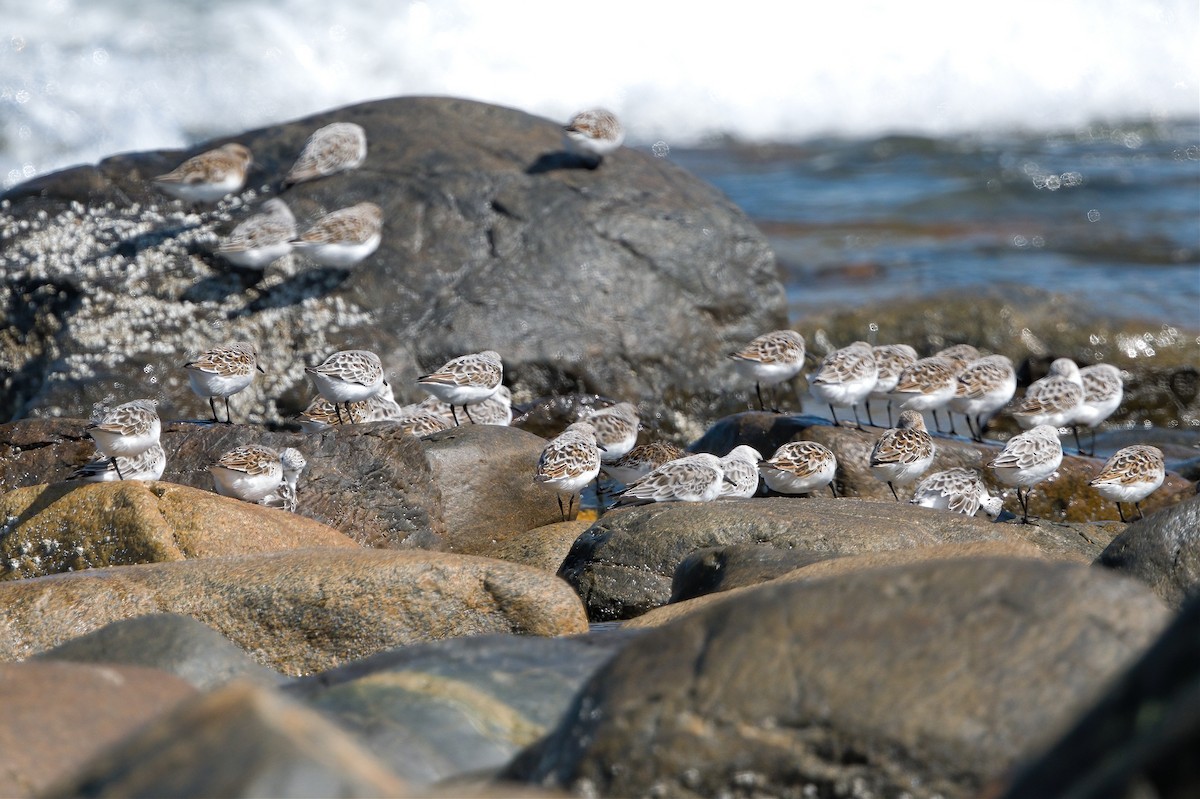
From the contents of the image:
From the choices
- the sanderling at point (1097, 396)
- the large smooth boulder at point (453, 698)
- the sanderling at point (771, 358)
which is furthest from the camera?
the sanderling at point (1097, 396)

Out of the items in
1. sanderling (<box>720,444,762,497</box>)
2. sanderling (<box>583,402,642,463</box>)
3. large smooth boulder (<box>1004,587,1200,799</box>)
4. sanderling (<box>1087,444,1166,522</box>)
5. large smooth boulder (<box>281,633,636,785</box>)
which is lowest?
sanderling (<box>1087,444,1166,522</box>)

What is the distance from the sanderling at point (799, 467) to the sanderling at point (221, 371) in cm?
398

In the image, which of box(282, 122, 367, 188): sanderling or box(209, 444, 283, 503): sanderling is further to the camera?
box(282, 122, 367, 188): sanderling

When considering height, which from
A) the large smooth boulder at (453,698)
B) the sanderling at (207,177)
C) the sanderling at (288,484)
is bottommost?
the sanderling at (288,484)

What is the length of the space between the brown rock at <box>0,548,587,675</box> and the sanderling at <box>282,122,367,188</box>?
253 inches

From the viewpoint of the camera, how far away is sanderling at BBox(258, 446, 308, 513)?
9.08 m

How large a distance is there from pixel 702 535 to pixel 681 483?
1.24 meters

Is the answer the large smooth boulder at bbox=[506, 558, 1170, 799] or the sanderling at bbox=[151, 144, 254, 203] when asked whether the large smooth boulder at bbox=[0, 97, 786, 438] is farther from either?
the large smooth boulder at bbox=[506, 558, 1170, 799]

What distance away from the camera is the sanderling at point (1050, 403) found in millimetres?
11484

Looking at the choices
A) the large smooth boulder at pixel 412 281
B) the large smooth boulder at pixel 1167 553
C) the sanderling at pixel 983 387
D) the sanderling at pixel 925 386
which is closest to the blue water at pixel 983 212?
the large smooth boulder at pixel 412 281

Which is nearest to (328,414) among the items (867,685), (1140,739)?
(867,685)

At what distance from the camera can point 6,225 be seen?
12438 millimetres

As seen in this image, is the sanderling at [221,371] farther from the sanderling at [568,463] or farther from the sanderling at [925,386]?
the sanderling at [925,386]

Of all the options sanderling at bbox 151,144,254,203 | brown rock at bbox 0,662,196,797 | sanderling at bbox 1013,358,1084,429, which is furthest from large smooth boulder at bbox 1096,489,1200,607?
sanderling at bbox 151,144,254,203
